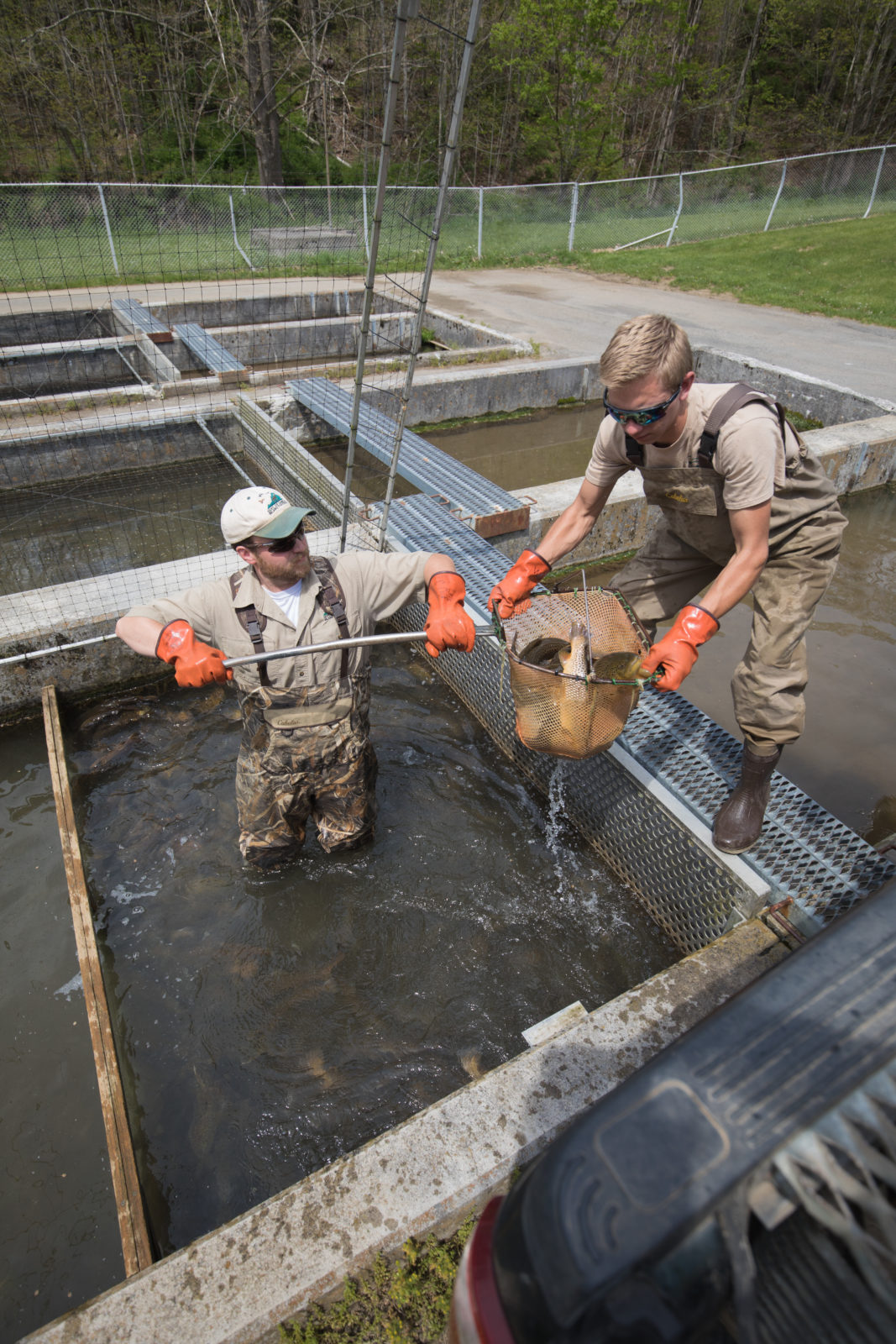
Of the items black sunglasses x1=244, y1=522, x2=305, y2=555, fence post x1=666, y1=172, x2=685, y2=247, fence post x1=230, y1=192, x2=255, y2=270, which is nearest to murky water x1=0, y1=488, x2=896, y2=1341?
black sunglasses x1=244, y1=522, x2=305, y2=555

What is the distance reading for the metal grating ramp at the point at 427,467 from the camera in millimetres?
4832

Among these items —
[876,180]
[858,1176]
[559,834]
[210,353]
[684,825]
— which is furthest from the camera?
[876,180]

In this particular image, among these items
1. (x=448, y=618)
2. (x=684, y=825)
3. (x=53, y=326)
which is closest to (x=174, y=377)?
(x=53, y=326)

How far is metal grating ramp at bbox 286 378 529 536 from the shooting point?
15.9ft

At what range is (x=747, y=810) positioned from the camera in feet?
8.72

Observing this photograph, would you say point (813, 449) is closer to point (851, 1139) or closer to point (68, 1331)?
point (851, 1139)

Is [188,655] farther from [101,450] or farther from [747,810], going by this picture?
[101,450]

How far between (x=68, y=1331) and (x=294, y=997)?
52.1 inches

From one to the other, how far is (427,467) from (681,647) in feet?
11.8

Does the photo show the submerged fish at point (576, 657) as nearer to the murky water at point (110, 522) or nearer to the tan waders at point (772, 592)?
the tan waders at point (772, 592)

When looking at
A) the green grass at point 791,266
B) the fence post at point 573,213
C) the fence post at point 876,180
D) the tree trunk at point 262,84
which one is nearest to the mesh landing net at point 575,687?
the green grass at point 791,266

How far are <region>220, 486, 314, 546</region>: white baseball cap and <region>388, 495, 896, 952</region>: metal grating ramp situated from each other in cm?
145

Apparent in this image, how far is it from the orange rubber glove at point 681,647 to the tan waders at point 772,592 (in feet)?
1.02

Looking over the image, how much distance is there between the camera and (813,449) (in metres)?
5.93
